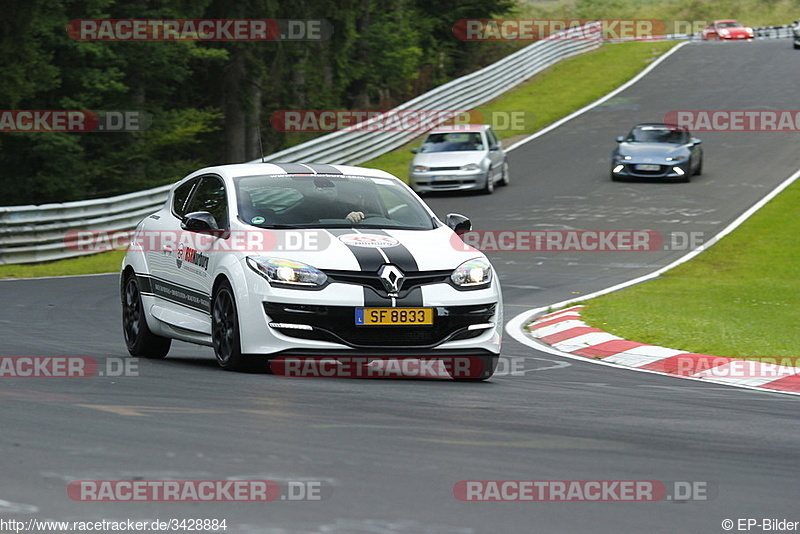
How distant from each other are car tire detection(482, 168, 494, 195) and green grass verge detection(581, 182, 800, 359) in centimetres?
664

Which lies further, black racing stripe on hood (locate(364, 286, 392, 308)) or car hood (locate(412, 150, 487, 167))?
car hood (locate(412, 150, 487, 167))

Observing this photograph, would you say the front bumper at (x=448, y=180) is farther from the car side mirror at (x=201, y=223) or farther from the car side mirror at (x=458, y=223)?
the car side mirror at (x=201, y=223)

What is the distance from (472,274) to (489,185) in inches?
817

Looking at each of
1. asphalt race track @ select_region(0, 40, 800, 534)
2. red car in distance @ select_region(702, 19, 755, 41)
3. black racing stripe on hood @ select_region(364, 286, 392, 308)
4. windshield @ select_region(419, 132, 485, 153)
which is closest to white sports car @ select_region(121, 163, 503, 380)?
black racing stripe on hood @ select_region(364, 286, 392, 308)

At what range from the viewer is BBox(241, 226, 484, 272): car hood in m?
8.93

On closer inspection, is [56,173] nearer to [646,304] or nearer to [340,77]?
[340,77]

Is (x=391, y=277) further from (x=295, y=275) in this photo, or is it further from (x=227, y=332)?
(x=227, y=332)

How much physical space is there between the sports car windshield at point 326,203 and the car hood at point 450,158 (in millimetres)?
19416

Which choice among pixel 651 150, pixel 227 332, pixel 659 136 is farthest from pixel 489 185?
pixel 227 332

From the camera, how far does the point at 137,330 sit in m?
10.9

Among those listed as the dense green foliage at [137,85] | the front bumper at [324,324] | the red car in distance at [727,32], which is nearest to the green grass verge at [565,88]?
the dense green foliage at [137,85]

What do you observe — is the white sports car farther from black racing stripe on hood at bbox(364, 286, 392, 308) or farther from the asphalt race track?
the asphalt race track

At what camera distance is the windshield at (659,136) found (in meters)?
31.2

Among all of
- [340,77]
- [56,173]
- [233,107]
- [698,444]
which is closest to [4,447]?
[698,444]
